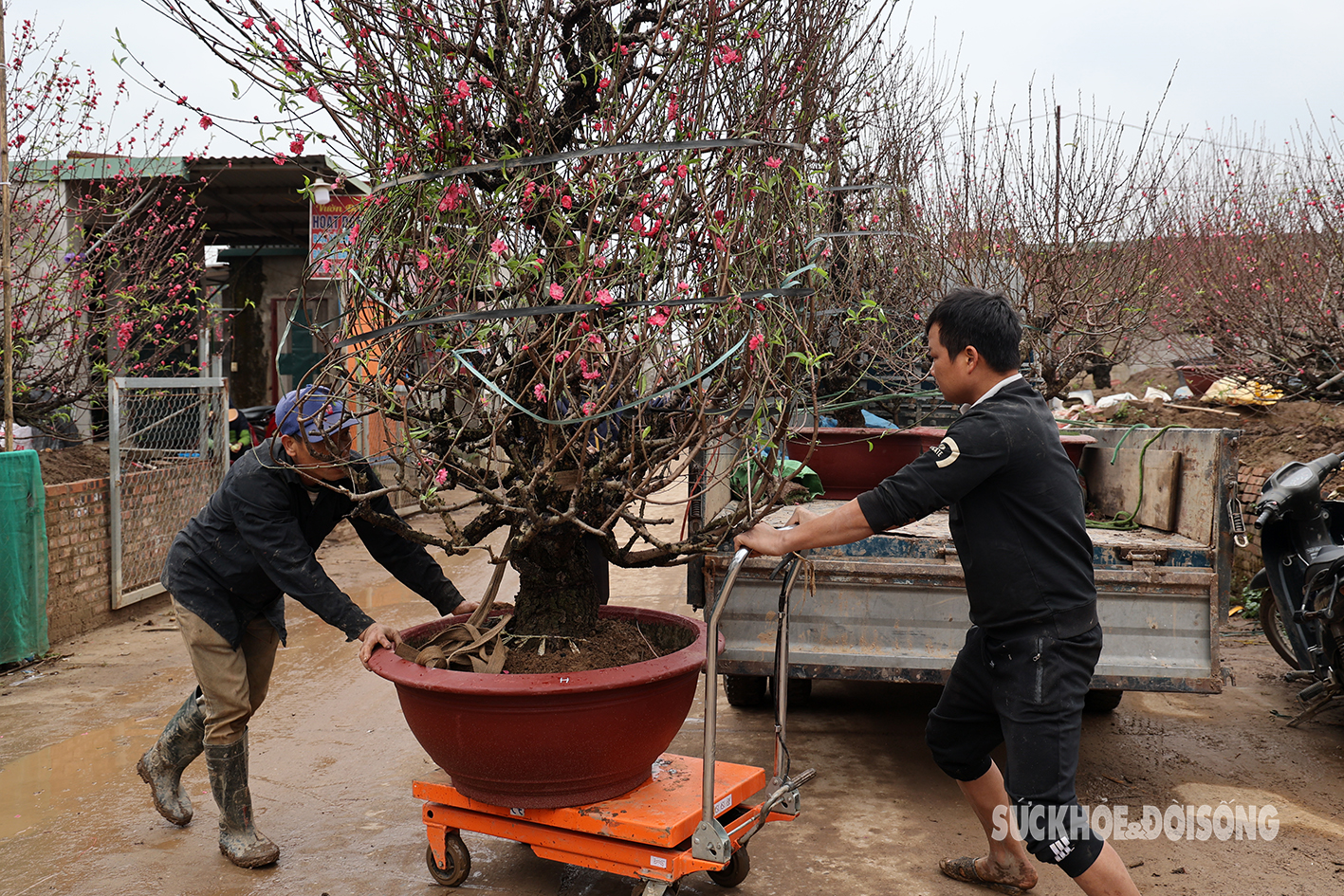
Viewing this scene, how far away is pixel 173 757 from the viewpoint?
3523 millimetres

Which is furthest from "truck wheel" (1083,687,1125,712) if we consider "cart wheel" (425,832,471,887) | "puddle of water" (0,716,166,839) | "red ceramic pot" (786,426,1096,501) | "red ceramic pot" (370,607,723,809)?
"puddle of water" (0,716,166,839)

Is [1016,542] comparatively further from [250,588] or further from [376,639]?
[250,588]

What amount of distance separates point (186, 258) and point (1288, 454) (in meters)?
9.74

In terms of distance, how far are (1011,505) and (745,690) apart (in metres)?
2.49

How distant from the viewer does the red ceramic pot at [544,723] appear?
268 cm

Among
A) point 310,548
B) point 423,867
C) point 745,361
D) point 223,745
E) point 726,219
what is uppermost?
point 726,219

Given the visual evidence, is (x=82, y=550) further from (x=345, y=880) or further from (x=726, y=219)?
(x=726, y=219)

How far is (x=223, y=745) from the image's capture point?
11.0ft

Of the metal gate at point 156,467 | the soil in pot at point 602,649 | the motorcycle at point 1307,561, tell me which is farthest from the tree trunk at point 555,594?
the metal gate at point 156,467

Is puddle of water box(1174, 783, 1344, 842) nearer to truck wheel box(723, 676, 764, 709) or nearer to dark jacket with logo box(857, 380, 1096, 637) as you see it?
dark jacket with logo box(857, 380, 1096, 637)

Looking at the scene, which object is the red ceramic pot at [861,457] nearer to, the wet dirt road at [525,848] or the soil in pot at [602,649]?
the wet dirt road at [525,848]

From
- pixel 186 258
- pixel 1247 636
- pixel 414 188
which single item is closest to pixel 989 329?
pixel 414 188

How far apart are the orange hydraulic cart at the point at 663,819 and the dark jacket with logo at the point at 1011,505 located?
1.70ft

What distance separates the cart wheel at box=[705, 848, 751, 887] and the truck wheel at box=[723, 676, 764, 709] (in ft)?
5.55
